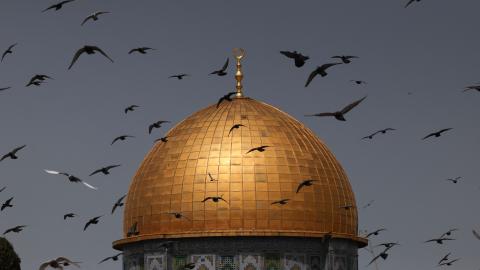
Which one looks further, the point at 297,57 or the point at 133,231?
the point at 133,231

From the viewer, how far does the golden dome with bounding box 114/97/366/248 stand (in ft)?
216

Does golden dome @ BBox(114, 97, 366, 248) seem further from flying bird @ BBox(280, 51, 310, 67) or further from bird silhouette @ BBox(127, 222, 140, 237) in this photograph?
flying bird @ BBox(280, 51, 310, 67)

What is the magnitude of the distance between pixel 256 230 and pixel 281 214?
1157 mm

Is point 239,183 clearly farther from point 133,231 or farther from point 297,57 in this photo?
point 297,57

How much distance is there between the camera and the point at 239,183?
216 ft

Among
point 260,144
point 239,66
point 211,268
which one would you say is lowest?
point 211,268

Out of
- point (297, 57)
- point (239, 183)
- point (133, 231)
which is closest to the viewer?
point (297, 57)

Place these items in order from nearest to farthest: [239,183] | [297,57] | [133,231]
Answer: [297,57], [239,183], [133,231]

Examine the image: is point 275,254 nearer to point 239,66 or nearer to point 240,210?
point 240,210

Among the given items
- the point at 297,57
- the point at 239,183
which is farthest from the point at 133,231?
the point at 297,57

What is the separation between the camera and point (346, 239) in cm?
6850

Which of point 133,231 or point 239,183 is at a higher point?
point 239,183

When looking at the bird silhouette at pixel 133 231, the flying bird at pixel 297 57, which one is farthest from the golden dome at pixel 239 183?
the flying bird at pixel 297 57

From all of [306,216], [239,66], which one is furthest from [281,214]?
[239,66]
